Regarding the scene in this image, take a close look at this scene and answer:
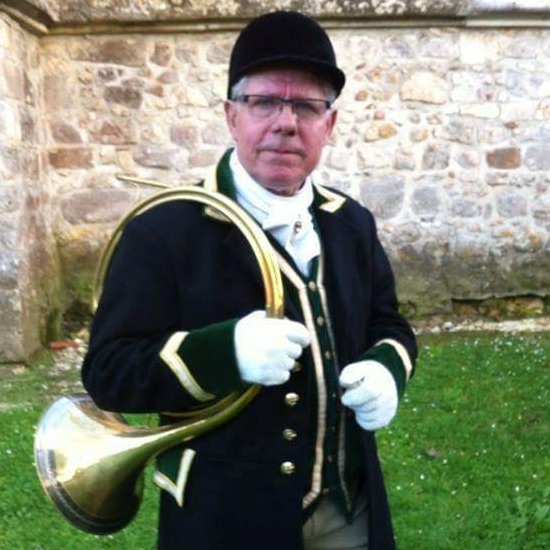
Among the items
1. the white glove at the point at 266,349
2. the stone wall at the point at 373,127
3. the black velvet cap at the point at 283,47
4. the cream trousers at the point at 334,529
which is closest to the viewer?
the white glove at the point at 266,349

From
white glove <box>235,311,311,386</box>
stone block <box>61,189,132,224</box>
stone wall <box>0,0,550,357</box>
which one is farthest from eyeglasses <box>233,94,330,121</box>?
stone block <box>61,189,132,224</box>

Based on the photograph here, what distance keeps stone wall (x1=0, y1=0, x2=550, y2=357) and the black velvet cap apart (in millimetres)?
4398

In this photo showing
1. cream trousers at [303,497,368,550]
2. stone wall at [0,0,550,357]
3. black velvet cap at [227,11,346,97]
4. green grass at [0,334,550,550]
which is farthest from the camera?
stone wall at [0,0,550,357]

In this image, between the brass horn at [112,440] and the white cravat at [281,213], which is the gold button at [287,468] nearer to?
the brass horn at [112,440]

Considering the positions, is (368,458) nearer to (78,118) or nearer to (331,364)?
(331,364)

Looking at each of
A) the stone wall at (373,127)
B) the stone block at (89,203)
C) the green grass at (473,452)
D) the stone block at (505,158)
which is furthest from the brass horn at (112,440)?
the stone block at (505,158)

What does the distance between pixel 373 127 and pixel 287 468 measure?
4.89m

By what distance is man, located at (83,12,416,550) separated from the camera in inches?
62.1

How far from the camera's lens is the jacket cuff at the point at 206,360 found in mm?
1544

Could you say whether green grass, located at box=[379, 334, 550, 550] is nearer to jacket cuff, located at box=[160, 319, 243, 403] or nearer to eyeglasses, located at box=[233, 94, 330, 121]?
jacket cuff, located at box=[160, 319, 243, 403]

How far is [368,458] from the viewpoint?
1.81 m

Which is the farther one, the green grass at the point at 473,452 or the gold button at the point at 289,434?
the green grass at the point at 473,452

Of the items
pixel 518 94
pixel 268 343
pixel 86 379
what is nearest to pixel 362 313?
pixel 268 343

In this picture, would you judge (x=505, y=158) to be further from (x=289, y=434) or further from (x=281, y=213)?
(x=289, y=434)
